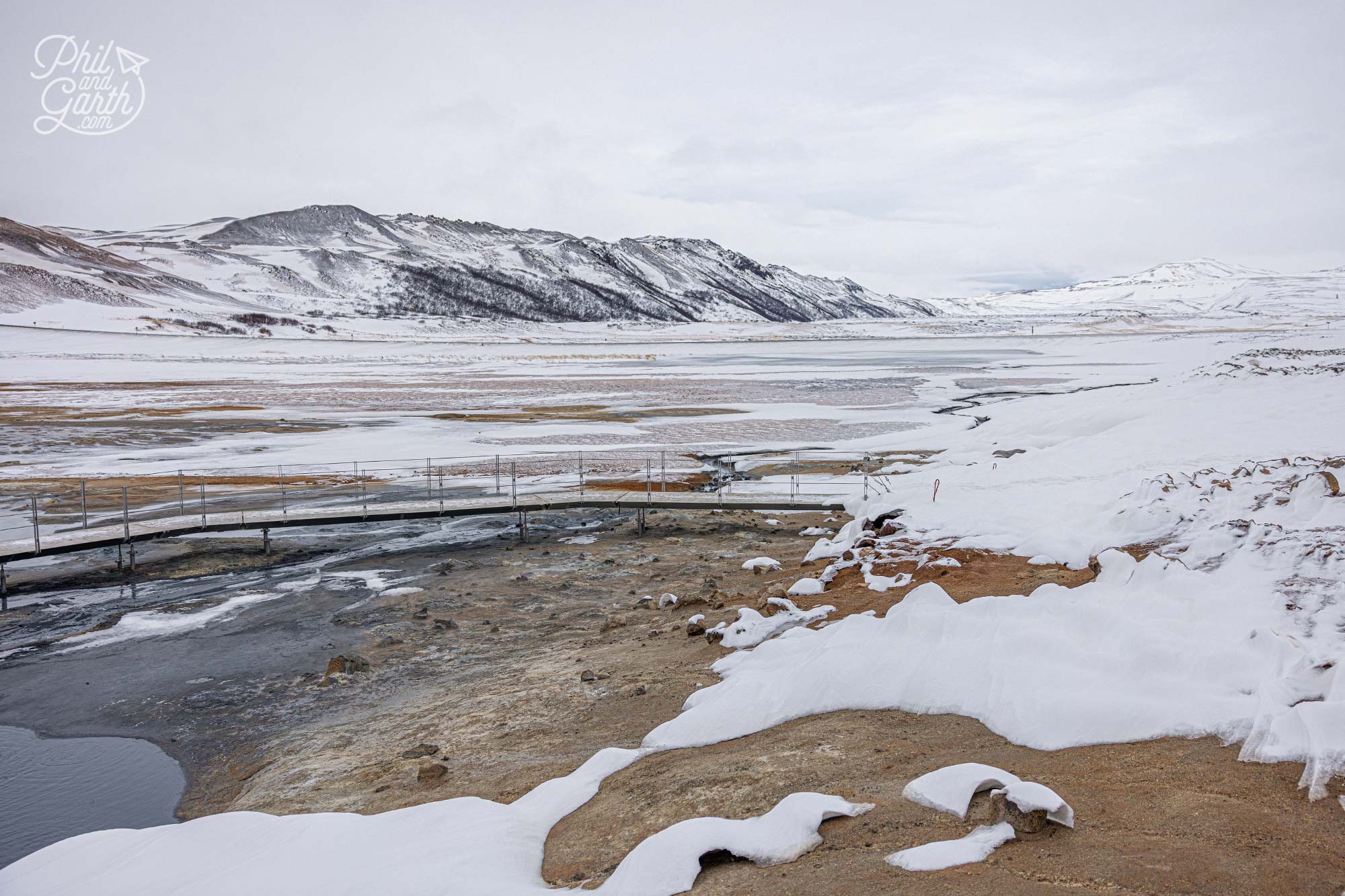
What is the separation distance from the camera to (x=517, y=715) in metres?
8.37

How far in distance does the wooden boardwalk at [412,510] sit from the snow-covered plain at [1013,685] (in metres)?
6.51

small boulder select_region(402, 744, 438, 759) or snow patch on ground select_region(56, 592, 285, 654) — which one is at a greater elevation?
small boulder select_region(402, 744, 438, 759)

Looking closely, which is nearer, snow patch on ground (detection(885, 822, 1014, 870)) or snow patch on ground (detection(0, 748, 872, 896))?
snow patch on ground (detection(885, 822, 1014, 870))

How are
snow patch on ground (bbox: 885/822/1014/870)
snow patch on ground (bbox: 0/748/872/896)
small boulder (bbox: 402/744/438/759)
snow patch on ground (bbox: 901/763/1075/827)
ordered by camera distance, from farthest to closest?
1. small boulder (bbox: 402/744/438/759)
2. snow patch on ground (bbox: 0/748/872/896)
3. snow patch on ground (bbox: 901/763/1075/827)
4. snow patch on ground (bbox: 885/822/1014/870)

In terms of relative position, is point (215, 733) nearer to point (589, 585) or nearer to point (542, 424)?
point (589, 585)

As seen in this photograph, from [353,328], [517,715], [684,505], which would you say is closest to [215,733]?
[517,715]

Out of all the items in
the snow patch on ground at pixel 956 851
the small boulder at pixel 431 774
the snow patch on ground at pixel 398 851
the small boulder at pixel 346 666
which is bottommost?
the small boulder at pixel 346 666

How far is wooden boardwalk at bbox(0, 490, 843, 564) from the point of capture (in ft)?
50.9

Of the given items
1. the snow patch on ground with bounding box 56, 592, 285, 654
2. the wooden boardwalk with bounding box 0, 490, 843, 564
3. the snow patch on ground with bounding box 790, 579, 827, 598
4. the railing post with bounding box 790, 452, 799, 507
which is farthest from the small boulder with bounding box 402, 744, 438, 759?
the railing post with bounding box 790, 452, 799, 507

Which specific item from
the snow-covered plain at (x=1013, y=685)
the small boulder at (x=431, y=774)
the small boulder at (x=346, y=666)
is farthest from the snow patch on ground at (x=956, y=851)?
the small boulder at (x=346, y=666)

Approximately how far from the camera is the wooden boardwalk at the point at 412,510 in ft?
50.9

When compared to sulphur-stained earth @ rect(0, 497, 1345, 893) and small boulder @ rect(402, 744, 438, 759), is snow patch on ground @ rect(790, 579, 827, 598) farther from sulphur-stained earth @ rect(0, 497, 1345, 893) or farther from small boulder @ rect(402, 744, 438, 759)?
small boulder @ rect(402, 744, 438, 759)

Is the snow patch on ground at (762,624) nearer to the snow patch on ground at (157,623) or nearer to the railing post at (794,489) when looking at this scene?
the snow patch on ground at (157,623)

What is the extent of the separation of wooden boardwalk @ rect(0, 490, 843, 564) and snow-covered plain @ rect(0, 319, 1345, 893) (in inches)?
256
